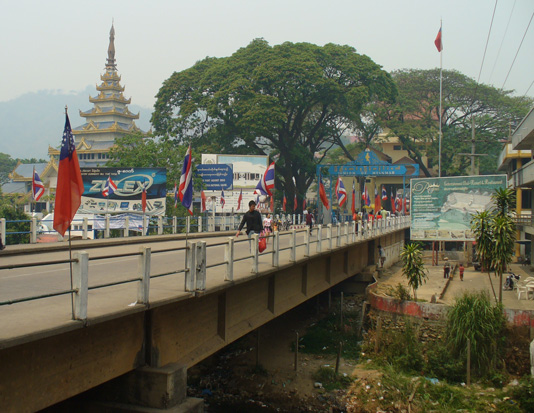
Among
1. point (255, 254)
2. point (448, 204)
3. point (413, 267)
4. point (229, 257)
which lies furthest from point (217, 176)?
point (229, 257)

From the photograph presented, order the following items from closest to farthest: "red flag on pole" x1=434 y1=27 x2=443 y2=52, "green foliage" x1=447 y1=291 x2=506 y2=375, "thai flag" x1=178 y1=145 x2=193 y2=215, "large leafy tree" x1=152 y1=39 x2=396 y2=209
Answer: "thai flag" x1=178 y1=145 x2=193 y2=215
"green foliage" x1=447 y1=291 x2=506 y2=375
"red flag on pole" x1=434 y1=27 x2=443 y2=52
"large leafy tree" x1=152 y1=39 x2=396 y2=209

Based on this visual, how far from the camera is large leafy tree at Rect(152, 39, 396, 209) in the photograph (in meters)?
55.8

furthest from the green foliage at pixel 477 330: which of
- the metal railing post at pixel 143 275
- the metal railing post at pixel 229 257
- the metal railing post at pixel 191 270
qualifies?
the metal railing post at pixel 143 275

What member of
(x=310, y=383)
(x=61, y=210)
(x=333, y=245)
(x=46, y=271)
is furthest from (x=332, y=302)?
(x=61, y=210)

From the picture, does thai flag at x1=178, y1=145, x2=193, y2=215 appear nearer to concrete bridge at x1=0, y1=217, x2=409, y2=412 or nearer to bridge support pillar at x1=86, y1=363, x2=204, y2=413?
concrete bridge at x1=0, y1=217, x2=409, y2=412

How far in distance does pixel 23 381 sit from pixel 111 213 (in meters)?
29.6

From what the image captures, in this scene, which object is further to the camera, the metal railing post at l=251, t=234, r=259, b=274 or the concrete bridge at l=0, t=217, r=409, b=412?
the metal railing post at l=251, t=234, r=259, b=274

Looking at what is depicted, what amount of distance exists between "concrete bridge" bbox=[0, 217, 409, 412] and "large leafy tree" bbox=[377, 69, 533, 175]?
5761cm

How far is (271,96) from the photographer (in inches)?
2213

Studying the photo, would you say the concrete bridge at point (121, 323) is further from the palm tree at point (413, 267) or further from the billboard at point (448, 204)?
the billboard at point (448, 204)

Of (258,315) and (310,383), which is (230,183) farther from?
(258,315)

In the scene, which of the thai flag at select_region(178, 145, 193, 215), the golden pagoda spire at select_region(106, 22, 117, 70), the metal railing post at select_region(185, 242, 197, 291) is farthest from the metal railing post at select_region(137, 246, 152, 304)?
the golden pagoda spire at select_region(106, 22, 117, 70)

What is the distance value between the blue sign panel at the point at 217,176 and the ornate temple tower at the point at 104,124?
133 feet

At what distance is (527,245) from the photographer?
1554 inches
